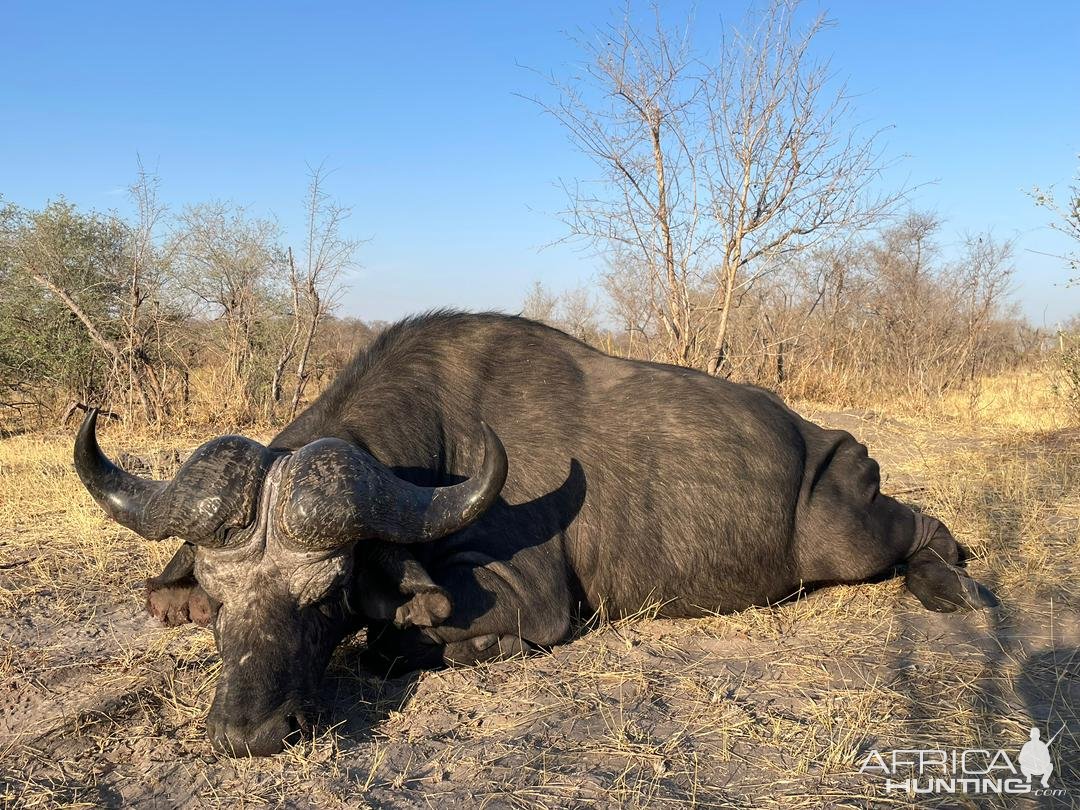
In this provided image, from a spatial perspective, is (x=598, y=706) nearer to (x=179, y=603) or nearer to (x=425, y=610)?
(x=425, y=610)

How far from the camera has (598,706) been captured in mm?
3174

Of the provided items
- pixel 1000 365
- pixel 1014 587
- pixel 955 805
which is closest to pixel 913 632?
pixel 1014 587

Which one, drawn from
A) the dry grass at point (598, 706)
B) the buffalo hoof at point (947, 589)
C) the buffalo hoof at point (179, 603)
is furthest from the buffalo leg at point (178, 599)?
the buffalo hoof at point (947, 589)

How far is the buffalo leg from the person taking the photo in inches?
132

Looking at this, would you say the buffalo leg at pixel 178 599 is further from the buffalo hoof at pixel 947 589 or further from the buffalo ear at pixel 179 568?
the buffalo hoof at pixel 947 589

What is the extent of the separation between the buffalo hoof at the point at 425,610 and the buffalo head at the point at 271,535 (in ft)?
0.80

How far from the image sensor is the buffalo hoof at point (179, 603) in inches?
134

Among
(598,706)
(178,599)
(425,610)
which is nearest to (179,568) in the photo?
(178,599)

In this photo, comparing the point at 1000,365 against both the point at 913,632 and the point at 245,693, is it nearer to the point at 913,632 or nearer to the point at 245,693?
the point at 913,632

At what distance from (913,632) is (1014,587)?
3.31ft

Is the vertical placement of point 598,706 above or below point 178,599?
below

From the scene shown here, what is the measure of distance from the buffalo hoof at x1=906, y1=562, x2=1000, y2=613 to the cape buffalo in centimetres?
1

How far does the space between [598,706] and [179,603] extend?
188cm

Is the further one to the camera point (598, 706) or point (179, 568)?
point (179, 568)
